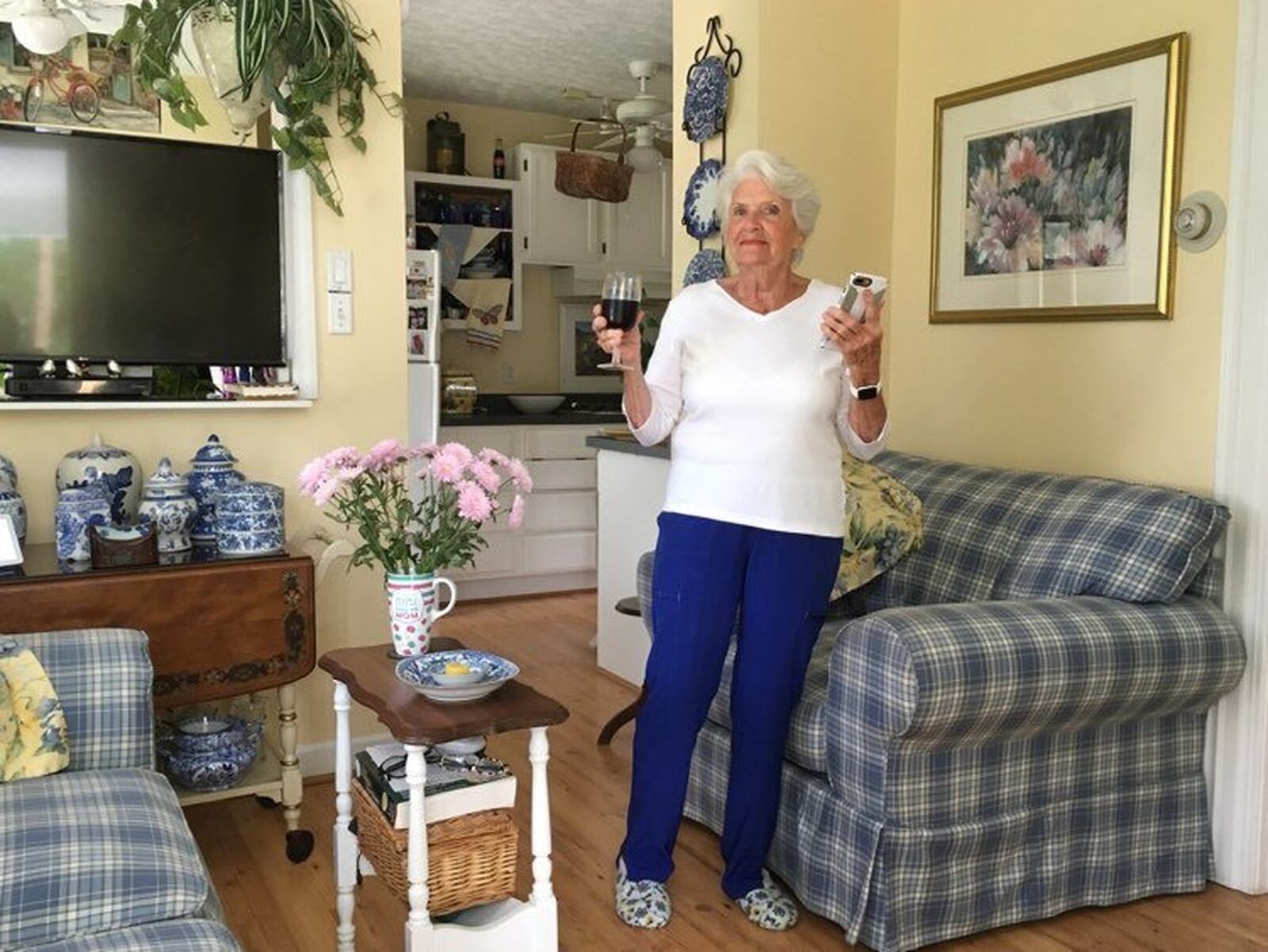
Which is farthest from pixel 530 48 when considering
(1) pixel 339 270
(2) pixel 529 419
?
(1) pixel 339 270

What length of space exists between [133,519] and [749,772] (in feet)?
4.94

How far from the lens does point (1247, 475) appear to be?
94.3 inches

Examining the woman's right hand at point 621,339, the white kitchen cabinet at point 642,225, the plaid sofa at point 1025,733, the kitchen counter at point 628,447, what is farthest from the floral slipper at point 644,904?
the white kitchen cabinet at point 642,225

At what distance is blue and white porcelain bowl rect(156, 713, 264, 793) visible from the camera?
2.48 meters

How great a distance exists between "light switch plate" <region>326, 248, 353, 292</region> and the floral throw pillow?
4.42 ft

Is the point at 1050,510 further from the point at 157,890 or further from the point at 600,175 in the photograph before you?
the point at 600,175

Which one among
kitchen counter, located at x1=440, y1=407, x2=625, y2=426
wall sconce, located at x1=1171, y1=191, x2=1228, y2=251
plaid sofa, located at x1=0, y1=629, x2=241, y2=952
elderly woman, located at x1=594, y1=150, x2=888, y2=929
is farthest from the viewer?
kitchen counter, located at x1=440, y1=407, x2=625, y2=426

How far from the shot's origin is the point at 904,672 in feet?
6.51

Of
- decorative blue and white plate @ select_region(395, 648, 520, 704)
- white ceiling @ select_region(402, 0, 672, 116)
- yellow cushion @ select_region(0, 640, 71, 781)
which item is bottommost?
yellow cushion @ select_region(0, 640, 71, 781)

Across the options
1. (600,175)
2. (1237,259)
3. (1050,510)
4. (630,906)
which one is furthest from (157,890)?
(600,175)

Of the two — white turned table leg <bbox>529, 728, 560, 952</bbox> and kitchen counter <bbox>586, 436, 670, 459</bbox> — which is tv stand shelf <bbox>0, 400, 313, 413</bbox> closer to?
kitchen counter <bbox>586, 436, 670, 459</bbox>

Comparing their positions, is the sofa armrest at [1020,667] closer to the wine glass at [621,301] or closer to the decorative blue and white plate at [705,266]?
the wine glass at [621,301]

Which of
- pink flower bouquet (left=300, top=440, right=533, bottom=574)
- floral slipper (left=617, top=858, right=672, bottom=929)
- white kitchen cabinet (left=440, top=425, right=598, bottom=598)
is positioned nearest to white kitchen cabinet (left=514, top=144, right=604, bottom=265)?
white kitchen cabinet (left=440, top=425, right=598, bottom=598)

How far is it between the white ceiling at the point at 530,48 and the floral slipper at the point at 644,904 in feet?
10.3
